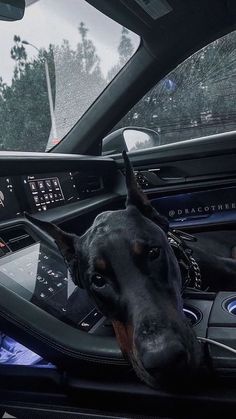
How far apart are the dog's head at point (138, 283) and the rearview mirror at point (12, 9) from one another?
1145 mm

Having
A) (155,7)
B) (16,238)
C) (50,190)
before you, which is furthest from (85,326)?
(155,7)

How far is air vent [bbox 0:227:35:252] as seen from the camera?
2.11 meters

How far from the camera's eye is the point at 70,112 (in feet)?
10.4

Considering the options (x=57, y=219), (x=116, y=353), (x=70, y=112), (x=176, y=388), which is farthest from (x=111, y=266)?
(x=70, y=112)

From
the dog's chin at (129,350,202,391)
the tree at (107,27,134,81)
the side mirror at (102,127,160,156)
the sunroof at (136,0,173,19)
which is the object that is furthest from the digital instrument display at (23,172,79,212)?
the dog's chin at (129,350,202,391)

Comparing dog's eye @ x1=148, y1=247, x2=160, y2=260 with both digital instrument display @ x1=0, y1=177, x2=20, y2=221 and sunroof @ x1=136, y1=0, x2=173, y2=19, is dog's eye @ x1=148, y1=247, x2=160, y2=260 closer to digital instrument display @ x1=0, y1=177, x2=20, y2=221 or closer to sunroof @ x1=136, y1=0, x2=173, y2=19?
digital instrument display @ x1=0, y1=177, x2=20, y2=221

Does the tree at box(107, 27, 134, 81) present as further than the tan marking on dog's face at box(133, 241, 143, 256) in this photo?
Yes

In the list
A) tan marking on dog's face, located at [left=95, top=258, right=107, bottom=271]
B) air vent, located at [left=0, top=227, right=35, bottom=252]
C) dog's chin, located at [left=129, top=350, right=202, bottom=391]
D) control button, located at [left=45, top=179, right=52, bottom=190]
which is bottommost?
dog's chin, located at [left=129, top=350, right=202, bottom=391]

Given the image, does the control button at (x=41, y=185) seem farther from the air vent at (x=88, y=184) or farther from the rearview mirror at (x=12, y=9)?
the rearview mirror at (x=12, y=9)

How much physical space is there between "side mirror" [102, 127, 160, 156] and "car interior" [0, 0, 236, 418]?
0.01 metres

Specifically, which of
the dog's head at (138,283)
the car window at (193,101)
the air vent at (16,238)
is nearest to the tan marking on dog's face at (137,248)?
the dog's head at (138,283)

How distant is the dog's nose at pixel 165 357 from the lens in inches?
41.6

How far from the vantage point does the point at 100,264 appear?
53.6 inches

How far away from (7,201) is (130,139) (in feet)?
4.92
